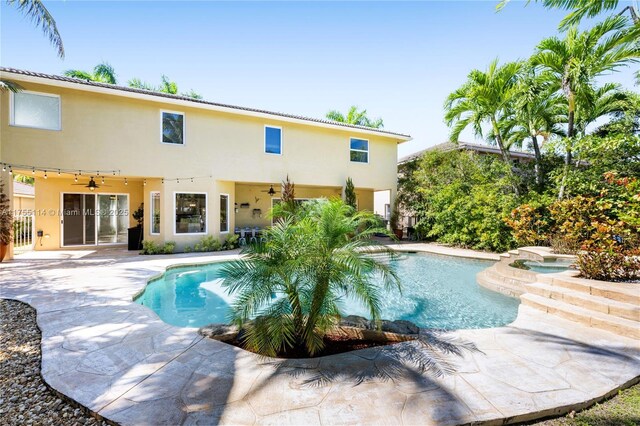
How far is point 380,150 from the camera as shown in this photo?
18.2 meters

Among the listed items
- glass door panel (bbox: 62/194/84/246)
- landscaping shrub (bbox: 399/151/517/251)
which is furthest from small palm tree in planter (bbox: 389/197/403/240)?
glass door panel (bbox: 62/194/84/246)

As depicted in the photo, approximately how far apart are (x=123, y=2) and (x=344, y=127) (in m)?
10.5

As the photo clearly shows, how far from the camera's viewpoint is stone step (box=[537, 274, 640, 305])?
507 cm

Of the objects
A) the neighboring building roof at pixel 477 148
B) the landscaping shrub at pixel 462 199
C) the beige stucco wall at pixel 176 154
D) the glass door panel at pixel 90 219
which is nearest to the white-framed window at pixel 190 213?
the beige stucco wall at pixel 176 154

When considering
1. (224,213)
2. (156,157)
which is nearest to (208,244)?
(224,213)

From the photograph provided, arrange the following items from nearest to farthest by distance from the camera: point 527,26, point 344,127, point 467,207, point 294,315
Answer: point 294,315
point 527,26
point 467,207
point 344,127

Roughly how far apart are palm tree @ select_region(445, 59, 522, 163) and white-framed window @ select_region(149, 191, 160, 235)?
13844mm

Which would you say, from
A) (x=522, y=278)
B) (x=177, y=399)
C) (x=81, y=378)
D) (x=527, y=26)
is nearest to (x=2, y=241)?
(x=81, y=378)

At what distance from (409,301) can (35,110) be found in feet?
46.9

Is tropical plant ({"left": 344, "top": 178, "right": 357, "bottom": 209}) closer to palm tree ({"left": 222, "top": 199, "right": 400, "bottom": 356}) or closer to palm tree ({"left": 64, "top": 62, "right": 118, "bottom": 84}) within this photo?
palm tree ({"left": 222, "top": 199, "right": 400, "bottom": 356})

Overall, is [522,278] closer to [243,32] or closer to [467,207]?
[467,207]

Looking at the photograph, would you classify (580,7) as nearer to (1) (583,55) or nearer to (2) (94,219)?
(1) (583,55)

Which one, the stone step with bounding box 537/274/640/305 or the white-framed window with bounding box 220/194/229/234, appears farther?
the white-framed window with bounding box 220/194/229/234

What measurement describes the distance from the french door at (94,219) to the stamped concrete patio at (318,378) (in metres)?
11.8
